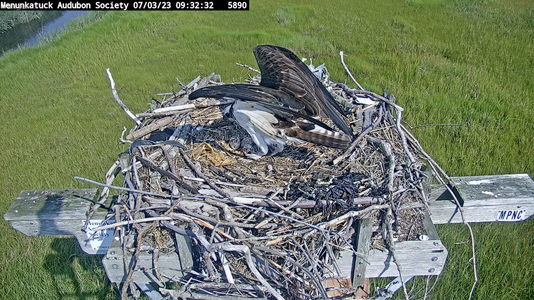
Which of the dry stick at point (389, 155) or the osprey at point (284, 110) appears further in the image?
the osprey at point (284, 110)

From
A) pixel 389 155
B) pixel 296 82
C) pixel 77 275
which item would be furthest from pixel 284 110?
pixel 77 275

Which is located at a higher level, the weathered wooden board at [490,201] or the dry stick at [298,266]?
the weathered wooden board at [490,201]

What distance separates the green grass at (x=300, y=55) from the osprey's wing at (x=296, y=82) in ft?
6.02

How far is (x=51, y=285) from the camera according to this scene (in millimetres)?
4031

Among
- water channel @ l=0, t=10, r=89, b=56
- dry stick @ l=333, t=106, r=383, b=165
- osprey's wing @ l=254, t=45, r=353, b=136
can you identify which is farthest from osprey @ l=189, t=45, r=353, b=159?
water channel @ l=0, t=10, r=89, b=56

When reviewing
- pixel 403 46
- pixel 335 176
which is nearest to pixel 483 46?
pixel 403 46

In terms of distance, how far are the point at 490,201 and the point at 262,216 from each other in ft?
5.14

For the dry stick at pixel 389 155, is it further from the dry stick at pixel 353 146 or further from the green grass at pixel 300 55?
the green grass at pixel 300 55

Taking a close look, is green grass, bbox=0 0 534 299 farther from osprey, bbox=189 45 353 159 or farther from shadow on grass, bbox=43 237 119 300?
osprey, bbox=189 45 353 159

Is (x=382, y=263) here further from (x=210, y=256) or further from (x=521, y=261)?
(x=521, y=261)

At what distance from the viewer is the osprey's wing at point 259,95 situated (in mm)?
2957

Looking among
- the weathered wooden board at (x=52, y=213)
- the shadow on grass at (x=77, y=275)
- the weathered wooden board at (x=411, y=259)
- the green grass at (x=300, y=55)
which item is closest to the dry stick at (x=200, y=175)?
the weathered wooden board at (x=52, y=213)

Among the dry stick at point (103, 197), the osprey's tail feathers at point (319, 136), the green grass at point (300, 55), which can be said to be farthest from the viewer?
the green grass at point (300, 55)

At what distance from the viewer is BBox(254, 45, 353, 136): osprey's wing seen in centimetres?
357
